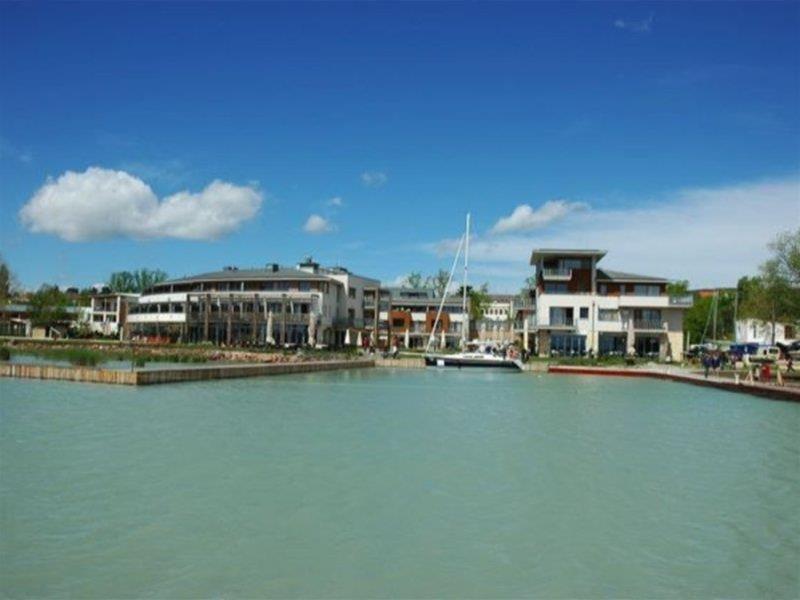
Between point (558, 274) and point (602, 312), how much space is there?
17.9ft

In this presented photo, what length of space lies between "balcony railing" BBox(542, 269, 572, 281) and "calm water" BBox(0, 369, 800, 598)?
151 ft

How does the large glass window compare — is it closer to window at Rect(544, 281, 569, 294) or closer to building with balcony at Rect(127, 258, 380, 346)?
window at Rect(544, 281, 569, 294)

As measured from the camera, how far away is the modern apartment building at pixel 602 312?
72125 mm

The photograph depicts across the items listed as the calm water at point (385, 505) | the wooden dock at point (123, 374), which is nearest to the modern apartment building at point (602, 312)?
the wooden dock at point (123, 374)

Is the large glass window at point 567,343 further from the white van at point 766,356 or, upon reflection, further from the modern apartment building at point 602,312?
the white van at point 766,356

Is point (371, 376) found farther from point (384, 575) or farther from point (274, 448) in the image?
point (384, 575)

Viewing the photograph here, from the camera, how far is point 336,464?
692 inches

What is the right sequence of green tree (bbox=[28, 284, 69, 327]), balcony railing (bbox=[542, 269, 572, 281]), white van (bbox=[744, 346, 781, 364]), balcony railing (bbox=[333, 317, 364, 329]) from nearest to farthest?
white van (bbox=[744, 346, 781, 364])
balcony railing (bbox=[542, 269, 572, 281])
balcony railing (bbox=[333, 317, 364, 329])
green tree (bbox=[28, 284, 69, 327])

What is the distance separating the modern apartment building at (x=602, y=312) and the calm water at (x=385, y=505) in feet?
147

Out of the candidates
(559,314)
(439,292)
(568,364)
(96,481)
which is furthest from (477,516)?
(439,292)

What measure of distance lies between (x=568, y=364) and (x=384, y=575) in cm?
5379

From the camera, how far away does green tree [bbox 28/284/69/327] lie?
106 m

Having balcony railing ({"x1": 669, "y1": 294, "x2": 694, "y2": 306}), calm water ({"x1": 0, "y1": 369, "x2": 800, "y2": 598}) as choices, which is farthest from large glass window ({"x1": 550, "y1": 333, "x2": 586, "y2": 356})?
calm water ({"x1": 0, "y1": 369, "x2": 800, "y2": 598})

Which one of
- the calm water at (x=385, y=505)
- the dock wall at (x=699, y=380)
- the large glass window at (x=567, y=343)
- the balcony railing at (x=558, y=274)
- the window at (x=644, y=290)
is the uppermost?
the balcony railing at (x=558, y=274)
